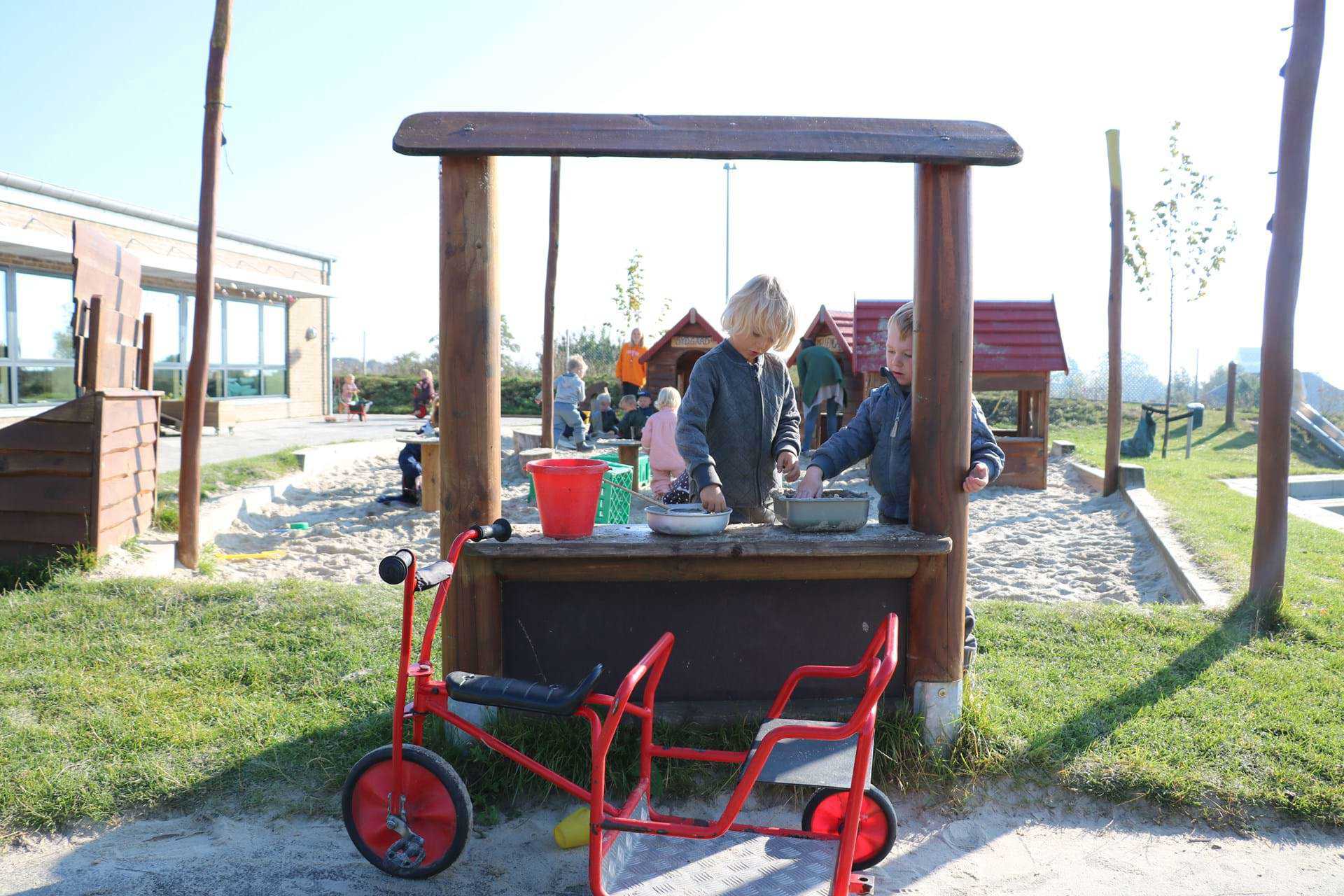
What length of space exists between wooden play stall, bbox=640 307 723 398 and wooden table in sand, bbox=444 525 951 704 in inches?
516

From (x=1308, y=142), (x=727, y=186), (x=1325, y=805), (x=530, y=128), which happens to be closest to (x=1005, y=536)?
(x=1308, y=142)

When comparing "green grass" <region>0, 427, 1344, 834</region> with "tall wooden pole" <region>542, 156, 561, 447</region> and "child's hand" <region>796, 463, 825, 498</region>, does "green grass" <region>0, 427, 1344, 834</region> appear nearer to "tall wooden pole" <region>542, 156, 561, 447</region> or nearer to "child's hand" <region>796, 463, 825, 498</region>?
"child's hand" <region>796, 463, 825, 498</region>

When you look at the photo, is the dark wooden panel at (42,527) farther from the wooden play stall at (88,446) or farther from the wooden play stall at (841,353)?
the wooden play stall at (841,353)

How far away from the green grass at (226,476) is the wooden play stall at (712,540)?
4992 millimetres

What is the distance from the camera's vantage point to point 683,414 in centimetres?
366

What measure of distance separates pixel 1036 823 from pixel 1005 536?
5571 mm

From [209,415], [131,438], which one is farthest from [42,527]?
[209,415]

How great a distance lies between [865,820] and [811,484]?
4.14 feet

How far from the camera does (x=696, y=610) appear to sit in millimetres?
3393

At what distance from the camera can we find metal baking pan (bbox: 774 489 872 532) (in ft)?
11.1

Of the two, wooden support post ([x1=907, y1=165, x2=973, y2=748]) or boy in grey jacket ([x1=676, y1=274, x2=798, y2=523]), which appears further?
boy in grey jacket ([x1=676, y1=274, x2=798, y2=523])

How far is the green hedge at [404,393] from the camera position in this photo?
30781 mm

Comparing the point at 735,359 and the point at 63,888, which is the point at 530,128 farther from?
the point at 63,888

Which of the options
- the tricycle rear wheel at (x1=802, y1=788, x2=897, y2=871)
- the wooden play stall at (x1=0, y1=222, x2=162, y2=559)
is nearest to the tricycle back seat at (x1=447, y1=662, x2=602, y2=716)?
the tricycle rear wheel at (x1=802, y1=788, x2=897, y2=871)
